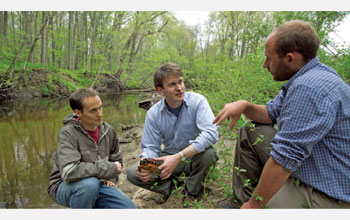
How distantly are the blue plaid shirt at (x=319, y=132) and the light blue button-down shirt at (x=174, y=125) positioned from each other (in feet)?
3.65

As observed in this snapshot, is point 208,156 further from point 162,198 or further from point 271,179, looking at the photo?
point 271,179

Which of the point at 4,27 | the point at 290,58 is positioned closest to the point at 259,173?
the point at 290,58

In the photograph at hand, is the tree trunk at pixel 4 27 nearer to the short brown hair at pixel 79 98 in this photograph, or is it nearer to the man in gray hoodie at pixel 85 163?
the short brown hair at pixel 79 98

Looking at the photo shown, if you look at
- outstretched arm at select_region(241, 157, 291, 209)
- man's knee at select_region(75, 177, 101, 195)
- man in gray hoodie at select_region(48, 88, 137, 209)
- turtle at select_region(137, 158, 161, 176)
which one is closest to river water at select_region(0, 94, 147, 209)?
man in gray hoodie at select_region(48, 88, 137, 209)

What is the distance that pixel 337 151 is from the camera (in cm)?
129

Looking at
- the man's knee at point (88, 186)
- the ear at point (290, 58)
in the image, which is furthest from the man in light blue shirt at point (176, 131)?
the ear at point (290, 58)

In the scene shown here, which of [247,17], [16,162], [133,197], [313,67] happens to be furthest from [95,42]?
[313,67]

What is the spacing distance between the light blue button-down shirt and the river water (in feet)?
5.77

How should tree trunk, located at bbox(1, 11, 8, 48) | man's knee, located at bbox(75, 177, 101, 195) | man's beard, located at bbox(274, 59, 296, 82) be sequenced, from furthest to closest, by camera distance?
tree trunk, located at bbox(1, 11, 8, 48) < man's knee, located at bbox(75, 177, 101, 195) < man's beard, located at bbox(274, 59, 296, 82)

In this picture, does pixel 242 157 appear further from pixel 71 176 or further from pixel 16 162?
pixel 16 162

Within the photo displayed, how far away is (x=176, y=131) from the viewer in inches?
96.9

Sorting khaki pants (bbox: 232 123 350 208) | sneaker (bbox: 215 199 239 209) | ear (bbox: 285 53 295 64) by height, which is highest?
ear (bbox: 285 53 295 64)

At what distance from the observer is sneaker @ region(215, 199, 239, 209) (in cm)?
198

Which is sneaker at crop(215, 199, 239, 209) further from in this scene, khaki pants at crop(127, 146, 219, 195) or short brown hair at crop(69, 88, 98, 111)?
short brown hair at crop(69, 88, 98, 111)
